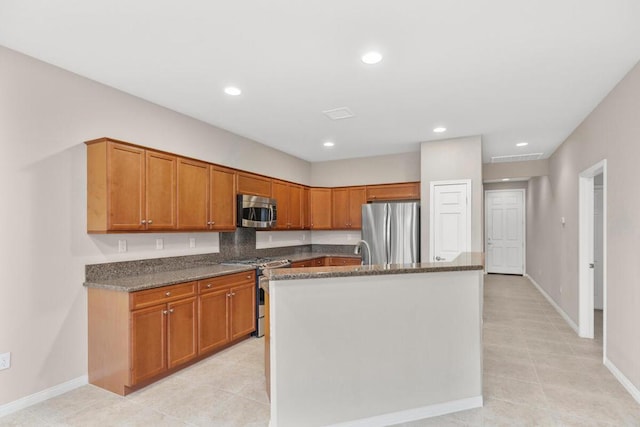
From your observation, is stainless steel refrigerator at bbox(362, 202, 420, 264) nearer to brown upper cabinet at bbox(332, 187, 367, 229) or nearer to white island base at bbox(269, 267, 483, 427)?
brown upper cabinet at bbox(332, 187, 367, 229)

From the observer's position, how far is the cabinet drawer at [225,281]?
11.2 feet

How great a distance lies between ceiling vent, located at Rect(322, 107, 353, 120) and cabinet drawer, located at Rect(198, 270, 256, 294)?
210 centimetres

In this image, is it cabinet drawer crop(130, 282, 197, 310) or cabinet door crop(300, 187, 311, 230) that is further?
cabinet door crop(300, 187, 311, 230)

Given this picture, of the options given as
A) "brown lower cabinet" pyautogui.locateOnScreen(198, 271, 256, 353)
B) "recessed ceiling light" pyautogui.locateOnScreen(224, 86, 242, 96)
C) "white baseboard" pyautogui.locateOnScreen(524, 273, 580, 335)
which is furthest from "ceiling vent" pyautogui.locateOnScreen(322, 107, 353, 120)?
"white baseboard" pyautogui.locateOnScreen(524, 273, 580, 335)

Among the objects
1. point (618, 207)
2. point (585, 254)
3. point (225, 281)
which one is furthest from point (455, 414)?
point (585, 254)

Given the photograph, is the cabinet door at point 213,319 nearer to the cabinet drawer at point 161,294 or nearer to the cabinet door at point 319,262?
the cabinet drawer at point 161,294

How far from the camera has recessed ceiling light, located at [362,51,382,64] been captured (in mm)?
2521

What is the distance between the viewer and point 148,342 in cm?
285

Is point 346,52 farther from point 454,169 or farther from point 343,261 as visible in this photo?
point 343,261

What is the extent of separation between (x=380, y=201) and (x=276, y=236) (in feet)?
6.43

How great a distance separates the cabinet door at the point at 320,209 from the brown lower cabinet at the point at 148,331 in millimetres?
2935

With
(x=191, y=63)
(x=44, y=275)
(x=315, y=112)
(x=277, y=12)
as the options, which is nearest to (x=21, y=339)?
(x=44, y=275)

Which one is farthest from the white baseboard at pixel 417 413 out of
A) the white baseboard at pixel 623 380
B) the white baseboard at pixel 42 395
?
the white baseboard at pixel 42 395

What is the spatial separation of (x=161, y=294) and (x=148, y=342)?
1.32 feet
